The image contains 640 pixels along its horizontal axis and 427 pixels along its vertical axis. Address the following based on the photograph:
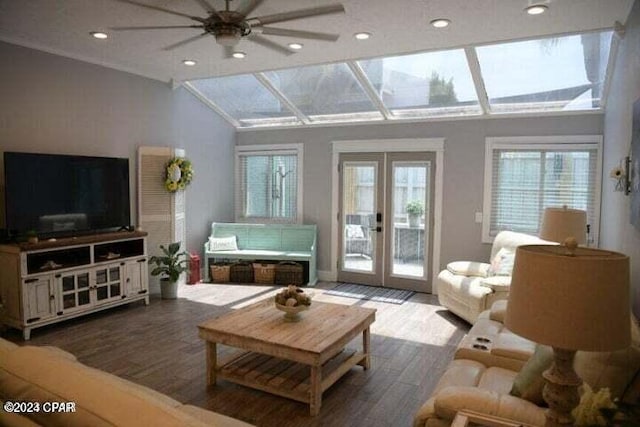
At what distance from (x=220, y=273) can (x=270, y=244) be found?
0.87m

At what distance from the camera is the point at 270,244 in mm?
6875

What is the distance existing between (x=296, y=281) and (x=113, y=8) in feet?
13.6

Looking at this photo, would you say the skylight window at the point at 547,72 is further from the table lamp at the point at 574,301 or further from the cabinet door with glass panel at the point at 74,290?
the cabinet door with glass panel at the point at 74,290

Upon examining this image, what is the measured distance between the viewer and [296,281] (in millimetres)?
6457

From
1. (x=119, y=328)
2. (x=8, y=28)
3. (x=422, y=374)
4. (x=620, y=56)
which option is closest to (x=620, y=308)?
(x=422, y=374)

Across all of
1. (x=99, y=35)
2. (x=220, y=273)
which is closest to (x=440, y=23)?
(x=99, y=35)

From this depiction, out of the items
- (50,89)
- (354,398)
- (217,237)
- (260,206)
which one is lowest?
(354,398)

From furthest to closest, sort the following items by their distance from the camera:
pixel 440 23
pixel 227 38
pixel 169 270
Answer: pixel 169 270, pixel 440 23, pixel 227 38

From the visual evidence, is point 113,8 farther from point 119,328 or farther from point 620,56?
point 620,56

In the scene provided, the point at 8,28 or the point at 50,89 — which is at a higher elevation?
the point at 8,28

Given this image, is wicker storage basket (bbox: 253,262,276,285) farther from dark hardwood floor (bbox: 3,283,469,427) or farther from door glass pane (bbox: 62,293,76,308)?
door glass pane (bbox: 62,293,76,308)

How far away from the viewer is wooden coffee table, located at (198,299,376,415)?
2.93 meters

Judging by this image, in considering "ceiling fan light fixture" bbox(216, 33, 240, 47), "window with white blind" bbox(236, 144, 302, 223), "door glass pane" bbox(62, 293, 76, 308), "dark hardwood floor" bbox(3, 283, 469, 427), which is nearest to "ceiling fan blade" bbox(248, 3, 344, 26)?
"ceiling fan light fixture" bbox(216, 33, 240, 47)

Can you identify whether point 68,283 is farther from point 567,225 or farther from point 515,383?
point 567,225
